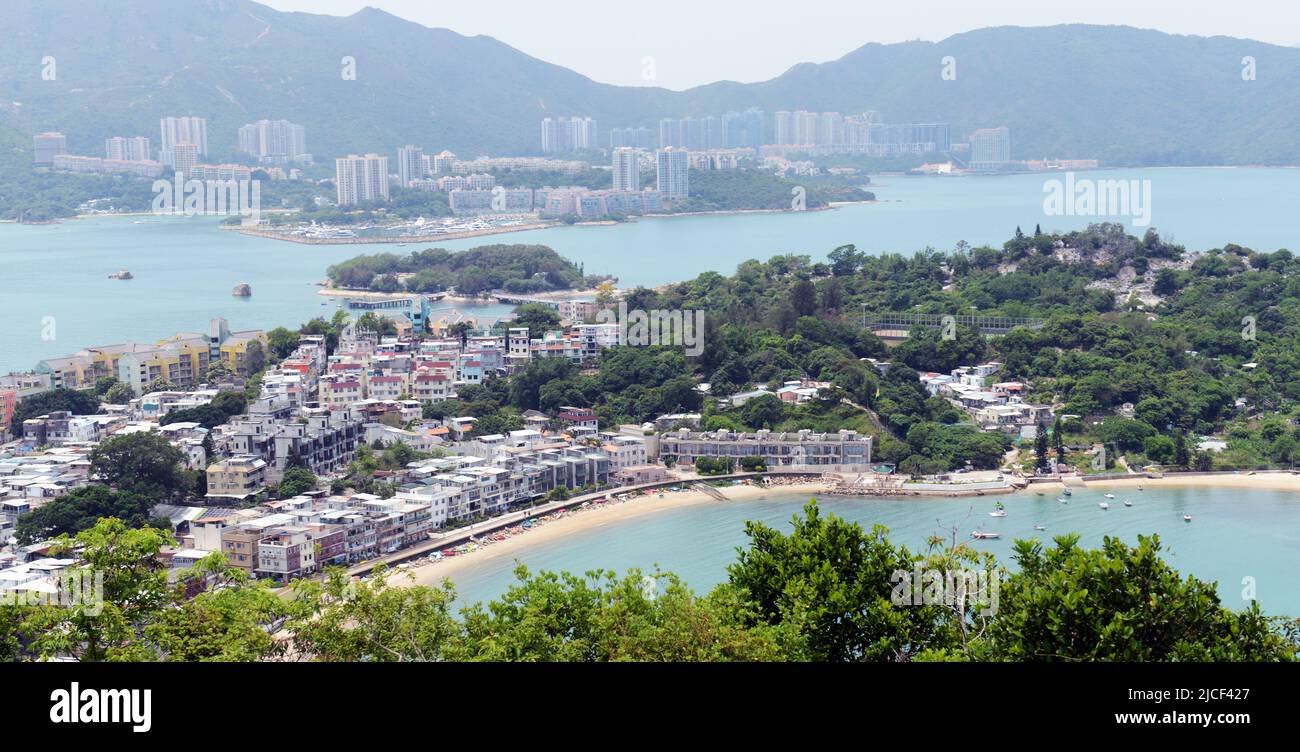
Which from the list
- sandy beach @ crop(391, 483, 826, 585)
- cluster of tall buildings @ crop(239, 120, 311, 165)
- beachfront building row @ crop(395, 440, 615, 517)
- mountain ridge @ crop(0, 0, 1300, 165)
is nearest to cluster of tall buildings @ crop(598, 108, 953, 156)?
mountain ridge @ crop(0, 0, 1300, 165)

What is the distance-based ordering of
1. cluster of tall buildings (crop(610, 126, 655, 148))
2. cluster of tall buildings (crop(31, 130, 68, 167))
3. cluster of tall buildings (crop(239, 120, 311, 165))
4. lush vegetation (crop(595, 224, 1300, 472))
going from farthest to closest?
cluster of tall buildings (crop(610, 126, 655, 148)) → cluster of tall buildings (crop(239, 120, 311, 165)) → cluster of tall buildings (crop(31, 130, 68, 167)) → lush vegetation (crop(595, 224, 1300, 472))

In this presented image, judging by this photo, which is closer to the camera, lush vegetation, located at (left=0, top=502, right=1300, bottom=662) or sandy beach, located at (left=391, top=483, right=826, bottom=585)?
lush vegetation, located at (left=0, top=502, right=1300, bottom=662)

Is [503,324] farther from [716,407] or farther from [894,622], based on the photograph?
[894,622]

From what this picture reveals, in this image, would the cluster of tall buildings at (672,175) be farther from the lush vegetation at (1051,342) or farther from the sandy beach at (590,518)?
the sandy beach at (590,518)

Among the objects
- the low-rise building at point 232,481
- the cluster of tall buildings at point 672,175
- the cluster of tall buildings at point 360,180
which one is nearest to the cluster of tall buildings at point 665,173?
the cluster of tall buildings at point 672,175

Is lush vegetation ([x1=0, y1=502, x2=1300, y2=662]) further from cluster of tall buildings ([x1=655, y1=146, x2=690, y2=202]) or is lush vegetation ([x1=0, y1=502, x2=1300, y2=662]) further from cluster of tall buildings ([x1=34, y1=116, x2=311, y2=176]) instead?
cluster of tall buildings ([x1=34, y1=116, x2=311, y2=176])

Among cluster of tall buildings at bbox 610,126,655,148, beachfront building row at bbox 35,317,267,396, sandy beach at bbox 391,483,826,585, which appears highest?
cluster of tall buildings at bbox 610,126,655,148

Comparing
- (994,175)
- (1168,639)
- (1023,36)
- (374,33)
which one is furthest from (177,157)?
(1168,639)
